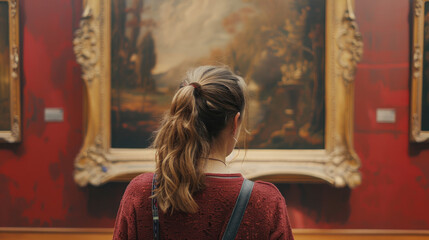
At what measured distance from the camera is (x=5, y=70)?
4.48m

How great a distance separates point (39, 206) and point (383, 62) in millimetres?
4225

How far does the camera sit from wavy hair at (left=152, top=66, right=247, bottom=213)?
1.44 m

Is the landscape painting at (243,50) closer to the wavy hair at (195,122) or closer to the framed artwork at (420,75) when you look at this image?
the framed artwork at (420,75)

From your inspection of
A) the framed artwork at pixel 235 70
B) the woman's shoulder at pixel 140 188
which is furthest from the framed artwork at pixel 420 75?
the woman's shoulder at pixel 140 188

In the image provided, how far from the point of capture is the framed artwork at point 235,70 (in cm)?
432

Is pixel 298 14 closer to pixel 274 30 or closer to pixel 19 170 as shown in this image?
pixel 274 30

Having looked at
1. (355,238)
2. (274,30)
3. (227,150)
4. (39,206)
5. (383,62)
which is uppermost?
(274,30)

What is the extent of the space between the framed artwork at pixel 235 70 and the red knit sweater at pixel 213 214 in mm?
2855

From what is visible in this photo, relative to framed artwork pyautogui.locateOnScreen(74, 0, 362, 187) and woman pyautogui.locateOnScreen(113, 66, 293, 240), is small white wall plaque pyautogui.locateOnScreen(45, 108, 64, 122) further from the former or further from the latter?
woman pyautogui.locateOnScreen(113, 66, 293, 240)

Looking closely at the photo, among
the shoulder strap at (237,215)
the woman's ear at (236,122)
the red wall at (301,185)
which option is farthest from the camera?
the red wall at (301,185)

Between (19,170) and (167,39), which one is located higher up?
(167,39)

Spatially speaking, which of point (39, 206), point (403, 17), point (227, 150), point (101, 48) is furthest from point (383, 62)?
point (39, 206)

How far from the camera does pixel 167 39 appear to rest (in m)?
4.38

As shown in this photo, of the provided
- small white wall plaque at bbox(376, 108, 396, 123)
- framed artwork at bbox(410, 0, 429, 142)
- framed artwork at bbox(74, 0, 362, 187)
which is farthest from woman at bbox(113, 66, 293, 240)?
framed artwork at bbox(410, 0, 429, 142)
